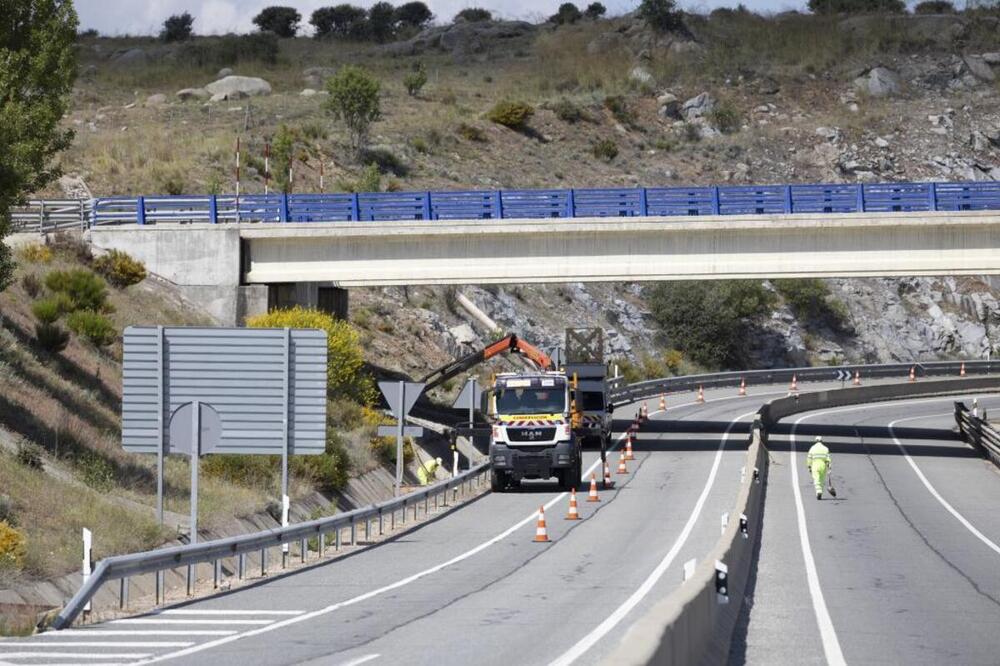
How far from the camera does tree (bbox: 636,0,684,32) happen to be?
395 feet

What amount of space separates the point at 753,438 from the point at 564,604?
24022mm

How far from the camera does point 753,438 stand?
41.4 m

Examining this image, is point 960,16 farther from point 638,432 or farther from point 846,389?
point 638,432

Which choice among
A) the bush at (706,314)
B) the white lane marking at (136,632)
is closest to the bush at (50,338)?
the white lane marking at (136,632)

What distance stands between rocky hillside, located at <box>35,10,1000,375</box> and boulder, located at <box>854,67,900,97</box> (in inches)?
6.4

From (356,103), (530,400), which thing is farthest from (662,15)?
(530,400)

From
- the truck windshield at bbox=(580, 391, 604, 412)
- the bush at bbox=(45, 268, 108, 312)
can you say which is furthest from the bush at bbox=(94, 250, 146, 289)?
the truck windshield at bbox=(580, 391, 604, 412)

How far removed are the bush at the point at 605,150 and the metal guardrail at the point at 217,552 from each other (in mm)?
65856

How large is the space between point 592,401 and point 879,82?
2724 inches

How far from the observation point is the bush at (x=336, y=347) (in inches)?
1654

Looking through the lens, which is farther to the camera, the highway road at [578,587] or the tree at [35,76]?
the tree at [35,76]

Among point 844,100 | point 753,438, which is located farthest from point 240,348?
point 844,100

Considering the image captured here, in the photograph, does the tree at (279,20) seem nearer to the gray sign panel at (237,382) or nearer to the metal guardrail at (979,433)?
the metal guardrail at (979,433)

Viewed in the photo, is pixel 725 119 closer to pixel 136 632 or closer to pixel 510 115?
pixel 510 115
